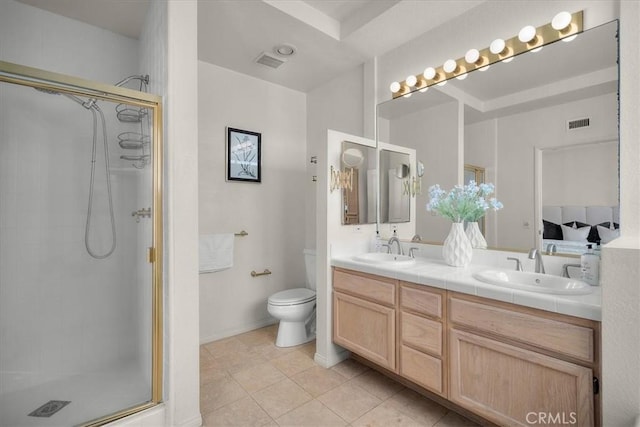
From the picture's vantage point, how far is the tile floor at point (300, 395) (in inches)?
68.1

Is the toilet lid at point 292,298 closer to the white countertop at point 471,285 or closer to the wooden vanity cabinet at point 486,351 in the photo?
the white countertop at point 471,285

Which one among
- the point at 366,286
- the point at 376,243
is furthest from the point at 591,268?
the point at 376,243

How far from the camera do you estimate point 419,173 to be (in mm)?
2455

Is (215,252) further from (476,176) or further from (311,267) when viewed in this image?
(476,176)

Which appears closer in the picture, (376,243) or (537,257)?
(537,257)

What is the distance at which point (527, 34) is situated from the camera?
5.89ft

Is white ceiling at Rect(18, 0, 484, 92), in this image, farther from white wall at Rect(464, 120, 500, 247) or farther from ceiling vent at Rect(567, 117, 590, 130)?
ceiling vent at Rect(567, 117, 590, 130)

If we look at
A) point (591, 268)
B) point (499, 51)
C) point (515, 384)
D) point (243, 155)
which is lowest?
point (515, 384)

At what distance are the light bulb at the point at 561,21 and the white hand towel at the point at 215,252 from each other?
2.74m

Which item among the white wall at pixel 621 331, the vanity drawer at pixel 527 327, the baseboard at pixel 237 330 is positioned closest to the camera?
the white wall at pixel 621 331

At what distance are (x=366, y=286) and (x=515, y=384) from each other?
950 mm

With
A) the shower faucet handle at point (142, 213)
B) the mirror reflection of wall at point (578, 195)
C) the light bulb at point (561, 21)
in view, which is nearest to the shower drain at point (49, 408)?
the shower faucet handle at point (142, 213)

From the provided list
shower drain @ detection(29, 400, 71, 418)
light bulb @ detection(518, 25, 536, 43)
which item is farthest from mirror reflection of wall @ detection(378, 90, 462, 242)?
shower drain @ detection(29, 400, 71, 418)

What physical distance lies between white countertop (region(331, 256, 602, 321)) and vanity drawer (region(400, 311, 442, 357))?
218mm
